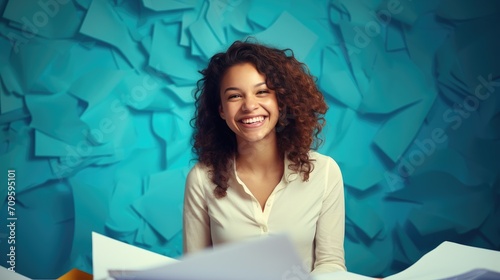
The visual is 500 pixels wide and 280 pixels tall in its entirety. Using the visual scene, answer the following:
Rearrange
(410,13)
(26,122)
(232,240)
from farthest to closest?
(410,13) → (26,122) → (232,240)

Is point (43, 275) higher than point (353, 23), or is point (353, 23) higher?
point (353, 23)

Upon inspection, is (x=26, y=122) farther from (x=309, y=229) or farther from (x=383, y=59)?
(x=383, y=59)

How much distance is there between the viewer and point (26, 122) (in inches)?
78.3

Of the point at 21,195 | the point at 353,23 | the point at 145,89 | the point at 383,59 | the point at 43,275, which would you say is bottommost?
the point at 43,275

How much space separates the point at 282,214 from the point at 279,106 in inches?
9.9

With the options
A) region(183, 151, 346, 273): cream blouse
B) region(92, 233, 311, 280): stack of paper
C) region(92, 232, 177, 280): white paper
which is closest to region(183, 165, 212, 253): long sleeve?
region(183, 151, 346, 273): cream blouse

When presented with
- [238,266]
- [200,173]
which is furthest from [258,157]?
[238,266]

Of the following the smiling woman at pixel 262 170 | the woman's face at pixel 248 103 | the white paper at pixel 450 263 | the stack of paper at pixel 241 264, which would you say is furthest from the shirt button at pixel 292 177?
the stack of paper at pixel 241 264

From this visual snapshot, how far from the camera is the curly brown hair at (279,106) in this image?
46.7 inches

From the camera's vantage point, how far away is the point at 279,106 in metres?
1.20

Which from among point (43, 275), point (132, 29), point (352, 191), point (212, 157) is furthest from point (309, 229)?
point (43, 275)

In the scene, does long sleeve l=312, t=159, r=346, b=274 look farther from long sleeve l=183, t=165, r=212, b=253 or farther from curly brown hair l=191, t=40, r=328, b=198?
long sleeve l=183, t=165, r=212, b=253

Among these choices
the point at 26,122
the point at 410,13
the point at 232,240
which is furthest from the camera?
the point at 410,13

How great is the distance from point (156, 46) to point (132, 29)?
114mm
